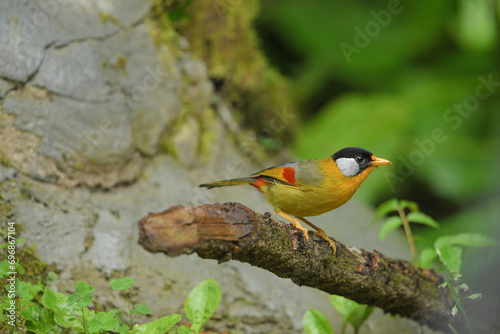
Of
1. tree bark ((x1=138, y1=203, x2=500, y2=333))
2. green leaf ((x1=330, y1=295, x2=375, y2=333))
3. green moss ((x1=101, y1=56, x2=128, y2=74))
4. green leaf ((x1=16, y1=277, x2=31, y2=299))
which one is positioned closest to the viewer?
tree bark ((x1=138, y1=203, x2=500, y2=333))

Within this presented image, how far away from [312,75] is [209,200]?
3366mm

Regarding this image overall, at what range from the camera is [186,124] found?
4387 millimetres

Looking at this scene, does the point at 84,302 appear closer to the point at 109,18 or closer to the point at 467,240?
the point at 467,240

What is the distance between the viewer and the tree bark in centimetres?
188

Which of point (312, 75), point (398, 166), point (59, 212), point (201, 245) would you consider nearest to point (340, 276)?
point (201, 245)

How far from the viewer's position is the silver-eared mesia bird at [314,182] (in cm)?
312

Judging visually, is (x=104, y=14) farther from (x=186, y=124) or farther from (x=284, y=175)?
(x=284, y=175)

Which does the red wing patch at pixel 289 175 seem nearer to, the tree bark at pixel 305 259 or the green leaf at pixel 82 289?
the tree bark at pixel 305 259

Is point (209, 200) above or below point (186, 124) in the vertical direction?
below

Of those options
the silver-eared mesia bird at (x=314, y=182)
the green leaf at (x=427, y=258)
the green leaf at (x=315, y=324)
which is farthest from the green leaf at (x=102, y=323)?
the green leaf at (x=427, y=258)

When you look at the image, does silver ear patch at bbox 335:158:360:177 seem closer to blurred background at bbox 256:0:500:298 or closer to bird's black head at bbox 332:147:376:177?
bird's black head at bbox 332:147:376:177

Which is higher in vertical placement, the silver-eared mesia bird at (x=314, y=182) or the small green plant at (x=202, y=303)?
the silver-eared mesia bird at (x=314, y=182)

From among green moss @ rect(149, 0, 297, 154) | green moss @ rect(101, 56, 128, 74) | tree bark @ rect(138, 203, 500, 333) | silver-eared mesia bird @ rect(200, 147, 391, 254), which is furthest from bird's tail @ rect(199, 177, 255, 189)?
green moss @ rect(101, 56, 128, 74)

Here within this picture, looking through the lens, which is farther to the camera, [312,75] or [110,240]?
[312,75]
